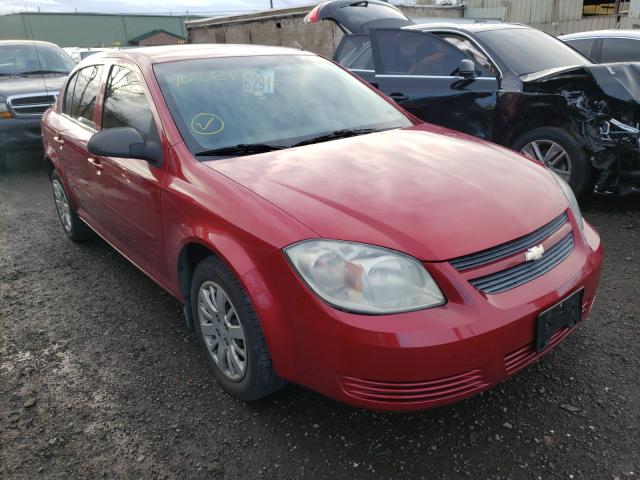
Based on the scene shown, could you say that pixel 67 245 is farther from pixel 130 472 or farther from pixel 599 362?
pixel 599 362

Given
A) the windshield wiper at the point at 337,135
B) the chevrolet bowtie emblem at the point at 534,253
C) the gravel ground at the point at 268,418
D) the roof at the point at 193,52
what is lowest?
the gravel ground at the point at 268,418

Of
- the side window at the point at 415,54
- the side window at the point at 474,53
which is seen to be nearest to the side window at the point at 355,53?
the side window at the point at 415,54

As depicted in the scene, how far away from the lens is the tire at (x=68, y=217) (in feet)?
13.8

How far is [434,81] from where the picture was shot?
16.8 feet

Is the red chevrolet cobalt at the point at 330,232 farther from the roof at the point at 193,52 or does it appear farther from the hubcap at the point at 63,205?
the hubcap at the point at 63,205

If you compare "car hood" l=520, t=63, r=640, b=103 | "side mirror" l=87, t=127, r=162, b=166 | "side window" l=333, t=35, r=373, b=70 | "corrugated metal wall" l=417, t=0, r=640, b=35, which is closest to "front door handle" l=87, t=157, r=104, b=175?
"side mirror" l=87, t=127, r=162, b=166

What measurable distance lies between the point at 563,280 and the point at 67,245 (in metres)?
3.93

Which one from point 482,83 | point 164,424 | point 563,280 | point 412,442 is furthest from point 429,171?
point 482,83

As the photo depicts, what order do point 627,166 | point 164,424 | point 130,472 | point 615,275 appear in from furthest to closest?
1. point 627,166
2. point 615,275
3. point 164,424
4. point 130,472

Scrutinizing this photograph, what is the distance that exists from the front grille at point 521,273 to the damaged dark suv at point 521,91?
2421mm

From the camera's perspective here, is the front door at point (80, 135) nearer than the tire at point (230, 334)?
No

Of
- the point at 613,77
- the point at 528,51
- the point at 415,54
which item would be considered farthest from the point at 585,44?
the point at 613,77

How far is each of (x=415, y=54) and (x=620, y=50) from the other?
9.89 ft

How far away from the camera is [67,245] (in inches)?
174
